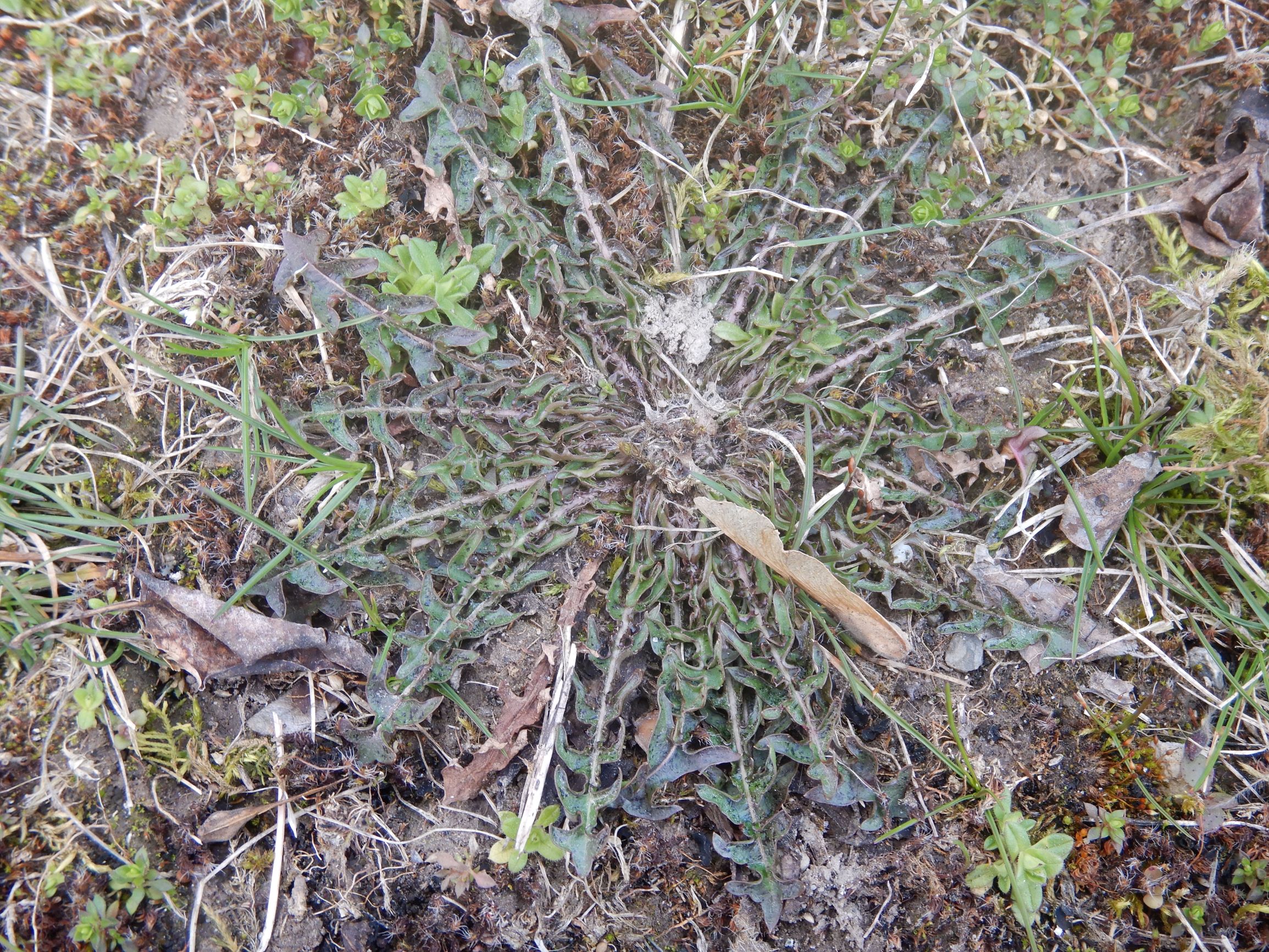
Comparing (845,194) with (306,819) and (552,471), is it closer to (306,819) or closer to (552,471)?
(552,471)

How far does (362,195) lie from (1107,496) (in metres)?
3.32

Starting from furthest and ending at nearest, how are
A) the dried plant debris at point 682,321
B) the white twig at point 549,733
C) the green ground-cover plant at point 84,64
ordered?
the dried plant debris at point 682,321
the green ground-cover plant at point 84,64
the white twig at point 549,733

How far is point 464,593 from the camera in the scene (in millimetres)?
2863

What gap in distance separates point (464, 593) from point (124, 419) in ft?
5.52

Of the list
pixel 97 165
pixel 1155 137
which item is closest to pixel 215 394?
pixel 97 165

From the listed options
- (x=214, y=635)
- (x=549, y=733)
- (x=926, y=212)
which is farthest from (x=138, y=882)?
(x=926, y=212)

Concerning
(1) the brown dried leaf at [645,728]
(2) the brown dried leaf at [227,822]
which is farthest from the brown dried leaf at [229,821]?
(1) the brown dried leaf at [645,728]

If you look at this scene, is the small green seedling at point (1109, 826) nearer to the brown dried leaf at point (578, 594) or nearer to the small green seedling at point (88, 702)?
the brown dried leaf at point (578, 594)

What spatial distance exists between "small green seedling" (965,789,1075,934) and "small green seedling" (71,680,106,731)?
3.50 meters

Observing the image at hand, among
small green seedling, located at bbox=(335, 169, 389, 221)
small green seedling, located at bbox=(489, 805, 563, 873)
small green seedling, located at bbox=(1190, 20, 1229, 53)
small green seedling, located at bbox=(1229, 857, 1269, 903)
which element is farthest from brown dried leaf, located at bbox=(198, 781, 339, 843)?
small green seedling, located at bbox=(1190, 20, 1229, 53)

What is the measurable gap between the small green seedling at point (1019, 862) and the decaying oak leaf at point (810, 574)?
28.3 inches

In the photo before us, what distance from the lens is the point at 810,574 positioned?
8.86ft

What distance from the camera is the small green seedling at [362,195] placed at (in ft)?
9.51

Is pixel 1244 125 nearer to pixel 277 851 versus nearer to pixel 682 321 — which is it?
pixel 682 321
